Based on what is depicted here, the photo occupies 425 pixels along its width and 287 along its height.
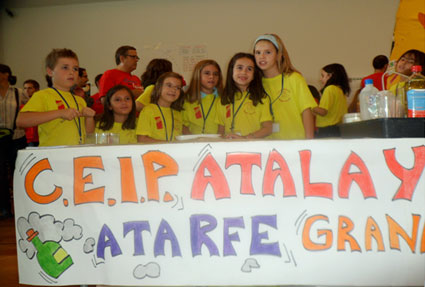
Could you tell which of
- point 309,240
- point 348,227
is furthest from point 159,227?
point 348,227

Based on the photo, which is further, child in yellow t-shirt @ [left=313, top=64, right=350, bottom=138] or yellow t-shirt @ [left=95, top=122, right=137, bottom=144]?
child in yellow t-shirt @ [left=313, top=64, right=350, bottom=138]

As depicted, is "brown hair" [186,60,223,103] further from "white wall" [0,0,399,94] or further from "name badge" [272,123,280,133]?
"white wall" [0,0,399,94]

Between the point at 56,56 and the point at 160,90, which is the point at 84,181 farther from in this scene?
the point at 160,90

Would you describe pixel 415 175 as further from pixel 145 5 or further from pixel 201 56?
pixel 145 5

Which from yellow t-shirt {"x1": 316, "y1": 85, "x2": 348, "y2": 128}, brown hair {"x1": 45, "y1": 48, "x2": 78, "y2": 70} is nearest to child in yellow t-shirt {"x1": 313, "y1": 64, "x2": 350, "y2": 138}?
yellow t-shirt {"x1": 316, "y1": 85, "x2": 348, "y2": 128}

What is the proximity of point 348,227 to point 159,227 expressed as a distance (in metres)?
0.64

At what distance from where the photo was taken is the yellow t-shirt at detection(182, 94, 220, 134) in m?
2.72

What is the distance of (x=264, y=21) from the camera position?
5.73 m

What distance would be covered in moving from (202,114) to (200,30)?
3.38 m

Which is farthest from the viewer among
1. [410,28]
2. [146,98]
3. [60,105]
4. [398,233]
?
[410,28]

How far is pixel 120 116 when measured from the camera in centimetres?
277

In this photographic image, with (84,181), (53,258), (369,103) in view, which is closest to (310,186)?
(369,103)

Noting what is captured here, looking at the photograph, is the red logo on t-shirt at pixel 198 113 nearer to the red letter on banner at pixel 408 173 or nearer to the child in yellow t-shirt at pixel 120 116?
the child in yellow t-shirt at pixel 120 116

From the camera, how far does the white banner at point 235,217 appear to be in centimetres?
147
